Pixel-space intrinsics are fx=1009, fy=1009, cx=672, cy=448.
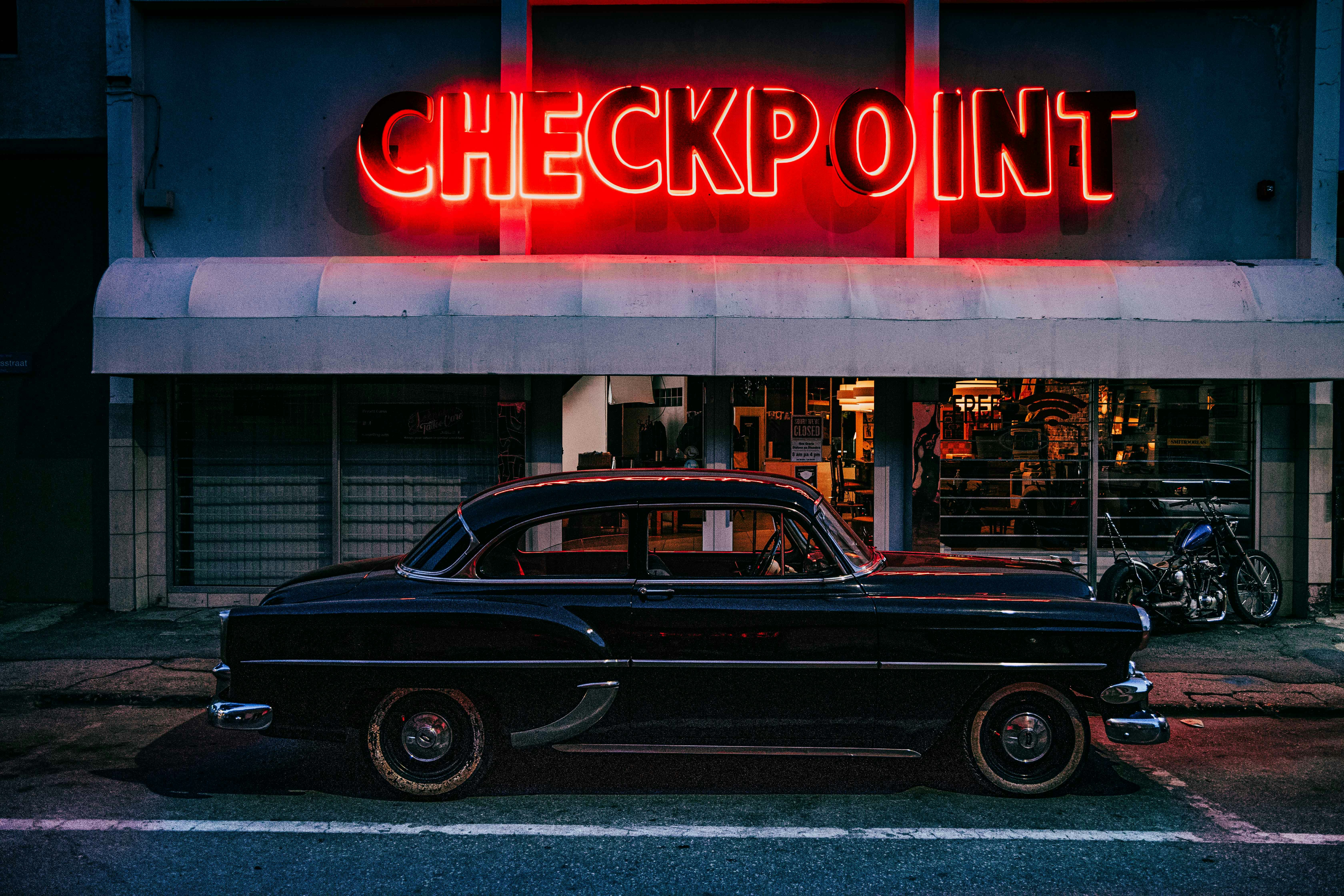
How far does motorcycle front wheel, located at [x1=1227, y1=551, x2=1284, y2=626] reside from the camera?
952 cm

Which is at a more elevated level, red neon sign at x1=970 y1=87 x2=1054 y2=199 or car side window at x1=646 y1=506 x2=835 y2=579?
red neon sign at x1=970 y1=87 x2=1054 y2=199

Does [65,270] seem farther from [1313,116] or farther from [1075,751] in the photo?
[1313,116]

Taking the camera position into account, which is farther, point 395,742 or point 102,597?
point 102,597

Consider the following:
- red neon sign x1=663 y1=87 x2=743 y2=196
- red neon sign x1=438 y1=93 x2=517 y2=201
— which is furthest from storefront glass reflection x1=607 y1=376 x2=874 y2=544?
red neon sign x1=438 y1=93 x2=517 y2=201

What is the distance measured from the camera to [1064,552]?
10.3 m

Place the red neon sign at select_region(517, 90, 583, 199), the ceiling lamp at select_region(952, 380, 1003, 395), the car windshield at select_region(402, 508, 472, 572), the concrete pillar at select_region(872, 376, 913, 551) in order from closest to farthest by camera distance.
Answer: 1. the car windshield at select_region(402, 508, 472, 572)
2. the red neon sign at select_region(517, 90, 583, 199)
3. the ceiling lamp at select_region(952, 380, 1003, 395)
4. the concrete pillar at select_region(872, 376, 913, 551)

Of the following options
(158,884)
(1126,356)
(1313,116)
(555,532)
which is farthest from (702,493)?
(1313,116)

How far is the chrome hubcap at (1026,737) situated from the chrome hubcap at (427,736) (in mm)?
2839

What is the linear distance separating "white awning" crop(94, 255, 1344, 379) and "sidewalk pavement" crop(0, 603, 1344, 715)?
94.9 inches

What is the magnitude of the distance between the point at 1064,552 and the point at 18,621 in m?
10.4

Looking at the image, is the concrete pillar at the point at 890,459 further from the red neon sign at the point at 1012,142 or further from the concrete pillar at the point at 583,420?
the concrete pillar at the point at 583,420

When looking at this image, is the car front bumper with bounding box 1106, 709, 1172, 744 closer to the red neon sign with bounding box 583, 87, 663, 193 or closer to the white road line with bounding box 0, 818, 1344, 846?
the white road line with bounding box 0, 818, 1344, 846

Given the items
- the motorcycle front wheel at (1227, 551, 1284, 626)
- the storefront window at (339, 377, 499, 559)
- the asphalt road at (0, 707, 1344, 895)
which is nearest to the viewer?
the asphalt road at (0, 707, 1344, 895)

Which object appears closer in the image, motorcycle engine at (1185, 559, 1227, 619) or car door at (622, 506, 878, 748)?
car door at (622, 506, 878, 748)
